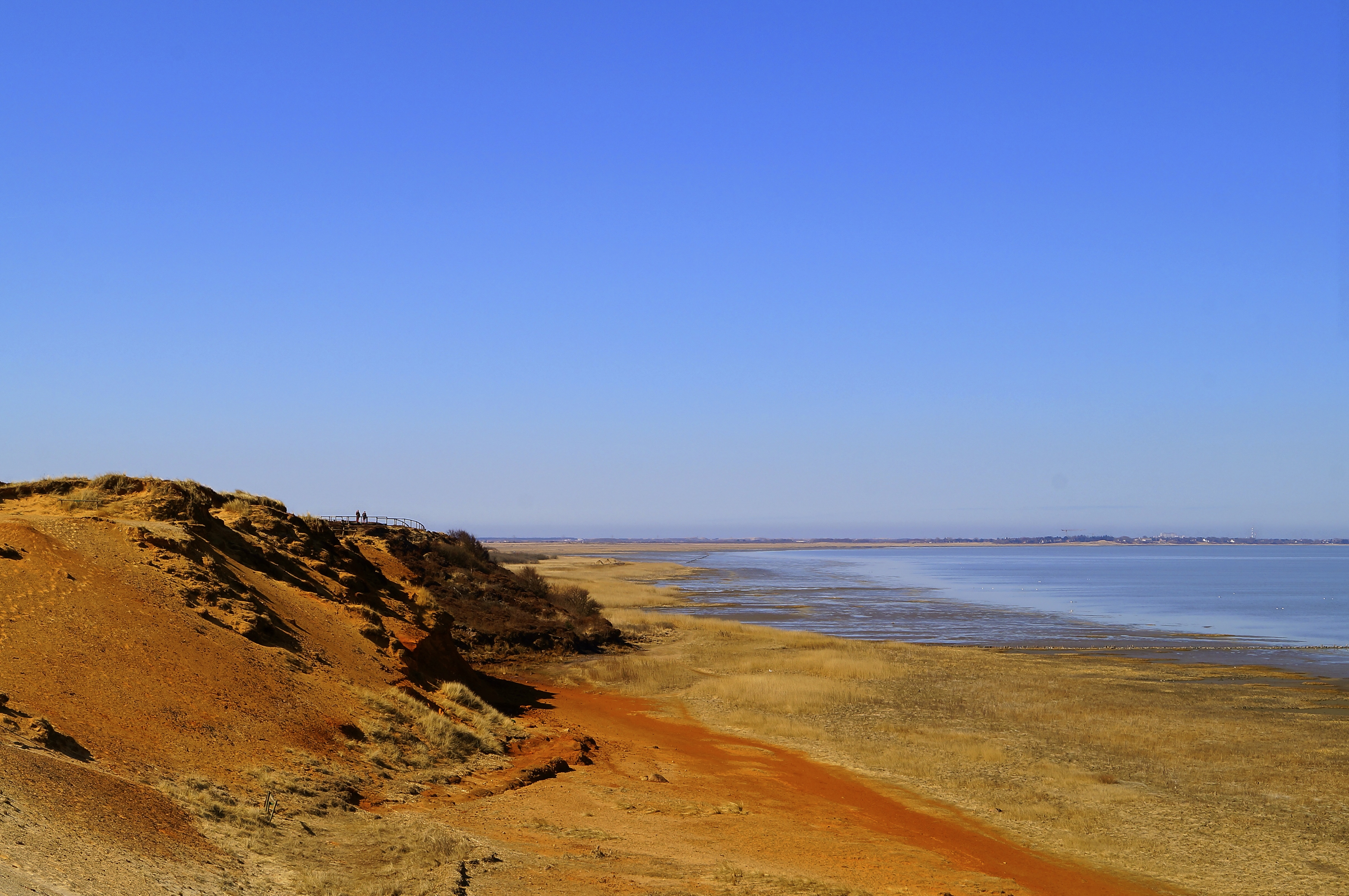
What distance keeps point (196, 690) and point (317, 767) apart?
252 cm

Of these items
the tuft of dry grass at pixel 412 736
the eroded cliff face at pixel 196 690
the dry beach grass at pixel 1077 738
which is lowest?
the dry beach grass at pixel 1077 738

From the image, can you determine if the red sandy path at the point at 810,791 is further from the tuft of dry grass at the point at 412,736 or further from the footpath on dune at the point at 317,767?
the tuft of dry grass at the point at 412,736

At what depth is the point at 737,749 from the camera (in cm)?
2264

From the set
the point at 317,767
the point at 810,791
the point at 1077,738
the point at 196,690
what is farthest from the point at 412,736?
the point at 1077,738

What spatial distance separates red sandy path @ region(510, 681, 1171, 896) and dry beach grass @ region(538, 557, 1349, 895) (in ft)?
2.46

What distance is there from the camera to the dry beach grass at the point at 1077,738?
1564cm

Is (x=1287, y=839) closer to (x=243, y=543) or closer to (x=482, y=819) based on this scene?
(x=482, y=819)

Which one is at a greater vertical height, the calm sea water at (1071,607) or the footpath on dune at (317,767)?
the footpath on dune at (317,767)

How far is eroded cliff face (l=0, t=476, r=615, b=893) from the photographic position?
10.2 m

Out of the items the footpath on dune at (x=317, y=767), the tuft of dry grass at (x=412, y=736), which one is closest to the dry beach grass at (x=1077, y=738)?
the footpath on dune at (x=317, y=767)

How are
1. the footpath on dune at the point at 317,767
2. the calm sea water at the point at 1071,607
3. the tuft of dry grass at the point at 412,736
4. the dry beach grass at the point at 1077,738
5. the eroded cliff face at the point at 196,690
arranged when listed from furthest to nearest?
the calm sea water at the point at 1071,607
the tuft of dry grass at the point at 412,736
the dry beach grass at the point at 1077,738
the footpath on dune at the point at 317,767
the eroded cliff face at the point at 196,690

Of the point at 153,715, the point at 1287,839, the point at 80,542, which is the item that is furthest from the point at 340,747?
the point at 1287,839

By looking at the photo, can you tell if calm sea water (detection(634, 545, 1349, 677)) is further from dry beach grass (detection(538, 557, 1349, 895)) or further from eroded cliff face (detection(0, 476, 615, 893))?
eroded cliff face (detection(0, 476, 615, 893))

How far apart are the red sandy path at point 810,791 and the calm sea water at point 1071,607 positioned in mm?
27370
